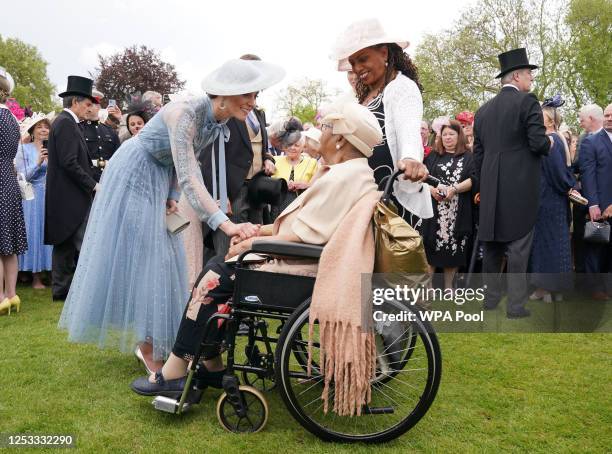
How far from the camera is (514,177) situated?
569cm

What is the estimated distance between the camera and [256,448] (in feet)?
9.53

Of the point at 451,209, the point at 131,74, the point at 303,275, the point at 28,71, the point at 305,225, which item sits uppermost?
the point at 28,71

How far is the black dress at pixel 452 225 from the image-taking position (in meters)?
6.60

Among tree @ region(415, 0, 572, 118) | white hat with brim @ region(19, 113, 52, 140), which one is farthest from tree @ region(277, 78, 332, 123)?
A: white hat with brim @ region(19, 113, 52, 140)

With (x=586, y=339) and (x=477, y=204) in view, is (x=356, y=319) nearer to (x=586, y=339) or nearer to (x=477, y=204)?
(x=586, y=339)

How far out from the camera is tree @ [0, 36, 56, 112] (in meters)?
55.1

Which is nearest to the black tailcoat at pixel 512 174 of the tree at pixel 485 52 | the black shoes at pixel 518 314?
the black shoes at pixel 518 314

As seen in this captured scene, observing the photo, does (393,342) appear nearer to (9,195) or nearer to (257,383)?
(257,383)

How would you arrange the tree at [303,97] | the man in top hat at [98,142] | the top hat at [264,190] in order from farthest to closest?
the tree at [303,97]
the man in top hat at [98,142]
the top hat at [264,190]

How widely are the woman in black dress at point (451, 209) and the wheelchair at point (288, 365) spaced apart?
11.5 ft

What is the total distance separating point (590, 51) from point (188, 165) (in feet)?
108

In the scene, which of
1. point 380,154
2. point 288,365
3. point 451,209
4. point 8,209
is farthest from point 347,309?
point 8,209

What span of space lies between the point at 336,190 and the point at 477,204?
4228 millimetres

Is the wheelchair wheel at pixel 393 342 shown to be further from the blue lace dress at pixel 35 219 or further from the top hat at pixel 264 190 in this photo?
the blue lace dress at pixel 35 219
